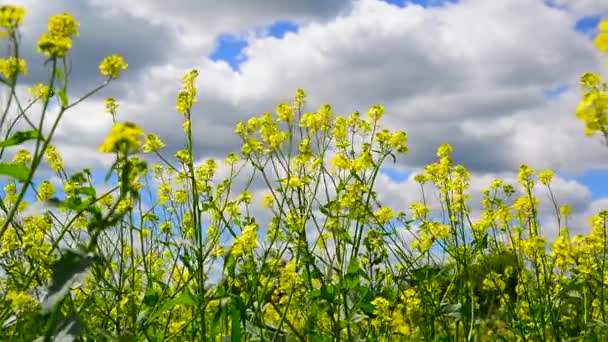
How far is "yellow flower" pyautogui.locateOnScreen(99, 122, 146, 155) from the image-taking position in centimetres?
188

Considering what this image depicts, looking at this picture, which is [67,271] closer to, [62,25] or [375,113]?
[62,25]

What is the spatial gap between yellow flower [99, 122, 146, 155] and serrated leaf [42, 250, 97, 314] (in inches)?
11.1

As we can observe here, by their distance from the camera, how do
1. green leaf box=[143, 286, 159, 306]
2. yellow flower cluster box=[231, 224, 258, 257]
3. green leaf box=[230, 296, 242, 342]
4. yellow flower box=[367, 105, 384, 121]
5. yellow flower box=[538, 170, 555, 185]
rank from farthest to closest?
yellow flower box=[538, 170, 555, 185] < yellow flower box=[367, 105, 384, 121] < yellow flower cluster box=[231, 224, 258, 257] < green leaf box=[143, 286, 159, 306] < green leaf box=[230, 296, 242, 342]

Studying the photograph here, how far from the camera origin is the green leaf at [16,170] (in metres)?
2.11

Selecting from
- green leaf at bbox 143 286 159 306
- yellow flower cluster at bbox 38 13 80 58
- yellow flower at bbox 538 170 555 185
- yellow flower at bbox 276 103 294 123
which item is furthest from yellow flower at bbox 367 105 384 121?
yellow flower cluster at bbox 38 13 80 58

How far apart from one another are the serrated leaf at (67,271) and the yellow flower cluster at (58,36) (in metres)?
0.61

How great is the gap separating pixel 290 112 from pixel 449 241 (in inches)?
44.5

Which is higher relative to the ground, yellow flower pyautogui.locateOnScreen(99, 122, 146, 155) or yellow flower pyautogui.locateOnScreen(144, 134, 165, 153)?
yellow flower pyautogui.locateOnScreen(144, 134, 165, 153)

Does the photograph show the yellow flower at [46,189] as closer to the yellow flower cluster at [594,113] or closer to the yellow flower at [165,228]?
the yellow flower at [165,228]

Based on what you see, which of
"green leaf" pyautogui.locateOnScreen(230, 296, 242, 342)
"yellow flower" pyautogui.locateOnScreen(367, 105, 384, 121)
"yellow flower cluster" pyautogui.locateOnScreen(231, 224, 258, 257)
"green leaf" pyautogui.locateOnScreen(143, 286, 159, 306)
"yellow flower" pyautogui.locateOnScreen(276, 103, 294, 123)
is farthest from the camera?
"yellow flower" pyautogui.locateOnScreen(367, 105, 384, 121)

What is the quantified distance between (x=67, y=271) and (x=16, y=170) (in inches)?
14.0

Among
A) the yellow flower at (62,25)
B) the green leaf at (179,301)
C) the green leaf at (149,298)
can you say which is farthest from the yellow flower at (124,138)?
the green leaf at (149,298)

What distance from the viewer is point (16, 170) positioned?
2.11m

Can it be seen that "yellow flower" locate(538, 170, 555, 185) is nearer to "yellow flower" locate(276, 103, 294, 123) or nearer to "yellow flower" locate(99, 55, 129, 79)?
"yellow flower" locate(276, 103, 294, 123)
